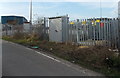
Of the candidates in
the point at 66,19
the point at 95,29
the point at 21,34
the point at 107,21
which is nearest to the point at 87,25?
the point at 95,29

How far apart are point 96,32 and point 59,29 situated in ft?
14.1

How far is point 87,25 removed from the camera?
1434 centimetres

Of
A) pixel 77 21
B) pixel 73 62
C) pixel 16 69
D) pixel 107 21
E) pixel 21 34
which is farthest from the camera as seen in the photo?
pixel 21 34

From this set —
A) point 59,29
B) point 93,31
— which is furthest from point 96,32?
point 59,29

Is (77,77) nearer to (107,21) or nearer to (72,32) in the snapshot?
(107,21)

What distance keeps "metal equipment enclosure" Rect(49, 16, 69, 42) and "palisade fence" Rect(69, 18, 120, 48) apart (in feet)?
2.63

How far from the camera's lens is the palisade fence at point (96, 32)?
12617 millimetres

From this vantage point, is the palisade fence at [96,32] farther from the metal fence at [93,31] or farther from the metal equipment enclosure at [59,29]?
the metal equipment enclosure at [59,29]

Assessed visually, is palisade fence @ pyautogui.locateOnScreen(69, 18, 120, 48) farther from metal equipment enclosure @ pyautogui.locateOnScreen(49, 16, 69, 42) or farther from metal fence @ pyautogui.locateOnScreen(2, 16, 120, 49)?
metal equipment enclosure @ pyautogui.locateOnScreen(49, 16, 69, 42)

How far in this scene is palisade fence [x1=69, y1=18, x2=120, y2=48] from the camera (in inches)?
497

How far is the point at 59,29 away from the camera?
16922mm

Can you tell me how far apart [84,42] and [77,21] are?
6.83 ft

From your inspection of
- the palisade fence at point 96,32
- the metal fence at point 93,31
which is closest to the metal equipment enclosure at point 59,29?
the metal fence at point 93,31

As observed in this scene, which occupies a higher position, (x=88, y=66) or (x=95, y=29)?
(x=95, y=29)
